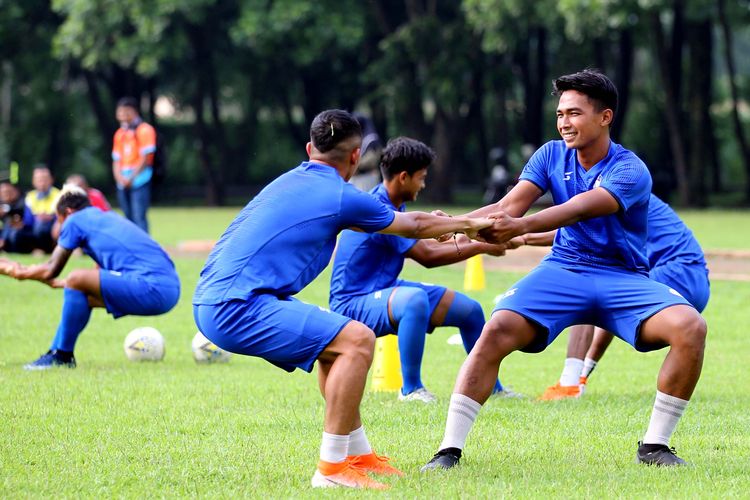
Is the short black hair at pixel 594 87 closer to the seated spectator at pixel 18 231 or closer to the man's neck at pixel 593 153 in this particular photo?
the man's neck at pixel 593 153

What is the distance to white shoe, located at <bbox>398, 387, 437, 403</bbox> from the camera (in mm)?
8500

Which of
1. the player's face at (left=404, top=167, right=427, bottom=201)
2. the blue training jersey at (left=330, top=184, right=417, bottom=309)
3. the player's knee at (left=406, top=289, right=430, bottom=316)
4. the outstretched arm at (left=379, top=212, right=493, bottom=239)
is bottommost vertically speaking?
the player's knee at (left=406, top=289, right=430, bottom=316)

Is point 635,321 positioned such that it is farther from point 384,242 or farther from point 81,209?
point 81,209

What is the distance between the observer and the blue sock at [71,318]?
10234mm

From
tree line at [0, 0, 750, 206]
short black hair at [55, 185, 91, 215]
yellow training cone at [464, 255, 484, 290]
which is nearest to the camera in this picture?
short black hair at [55, 185, 91, 215]

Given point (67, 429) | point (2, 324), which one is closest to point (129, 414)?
point (67, 429)

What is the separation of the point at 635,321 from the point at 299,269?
1653 millimetres

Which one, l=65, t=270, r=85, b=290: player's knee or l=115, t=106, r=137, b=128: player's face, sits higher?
l=115, t=106, r=137, b=128: player's face

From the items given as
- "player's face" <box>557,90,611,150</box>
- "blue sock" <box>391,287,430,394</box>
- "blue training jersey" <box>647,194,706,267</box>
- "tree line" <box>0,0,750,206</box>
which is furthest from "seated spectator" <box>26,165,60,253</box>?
"player's face" <box>557,90,611,150</box>

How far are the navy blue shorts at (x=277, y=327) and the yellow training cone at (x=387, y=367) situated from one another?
3.31 metres

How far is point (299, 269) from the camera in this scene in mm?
6078

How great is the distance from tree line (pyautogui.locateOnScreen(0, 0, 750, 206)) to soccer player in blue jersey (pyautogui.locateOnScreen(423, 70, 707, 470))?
21893 millimetres

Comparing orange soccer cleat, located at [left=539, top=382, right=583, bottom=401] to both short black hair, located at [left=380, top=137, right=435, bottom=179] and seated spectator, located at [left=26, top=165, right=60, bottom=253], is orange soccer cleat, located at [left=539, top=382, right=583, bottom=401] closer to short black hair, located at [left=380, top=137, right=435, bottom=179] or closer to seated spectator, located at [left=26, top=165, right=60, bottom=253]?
short black hair, located at [left=380, top=137, right=435, bottom=179]

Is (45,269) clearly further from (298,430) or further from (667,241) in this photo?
(667,241)
